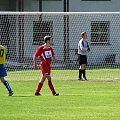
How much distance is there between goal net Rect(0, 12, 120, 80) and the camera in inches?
1041

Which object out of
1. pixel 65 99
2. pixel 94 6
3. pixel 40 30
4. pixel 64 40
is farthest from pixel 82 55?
pixel 94 6

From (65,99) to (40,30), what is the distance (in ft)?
42.0

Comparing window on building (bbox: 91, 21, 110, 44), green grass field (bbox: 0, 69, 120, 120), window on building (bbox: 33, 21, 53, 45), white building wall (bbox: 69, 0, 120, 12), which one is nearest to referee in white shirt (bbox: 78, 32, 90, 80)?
green grass field (bbox: 0, 69, 120, 120)

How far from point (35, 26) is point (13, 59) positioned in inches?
134

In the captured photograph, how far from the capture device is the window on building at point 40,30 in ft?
94.3

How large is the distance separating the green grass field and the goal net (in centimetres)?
35

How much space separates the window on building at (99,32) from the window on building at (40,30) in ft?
7.10

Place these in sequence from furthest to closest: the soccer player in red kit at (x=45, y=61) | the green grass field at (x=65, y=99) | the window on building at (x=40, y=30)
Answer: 1. the window on building at (x=40, y=30)
2. the soccer player in red kit at (x=45, y=61)
3. the green grass field at (x=65, y=99)

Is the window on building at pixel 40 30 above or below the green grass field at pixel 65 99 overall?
above

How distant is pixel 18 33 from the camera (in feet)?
91.8

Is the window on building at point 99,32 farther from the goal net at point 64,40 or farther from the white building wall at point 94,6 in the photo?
the white building wall at point 94,6

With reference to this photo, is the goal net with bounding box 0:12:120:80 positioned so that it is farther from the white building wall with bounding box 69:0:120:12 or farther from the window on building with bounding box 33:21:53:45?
the white building wall with bounding box 69:0:120:12

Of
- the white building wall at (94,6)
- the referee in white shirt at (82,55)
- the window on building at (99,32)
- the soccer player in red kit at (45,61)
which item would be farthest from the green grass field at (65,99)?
the white building wall at (94,6)

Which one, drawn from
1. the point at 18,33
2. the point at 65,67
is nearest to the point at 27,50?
the point at 18,33
